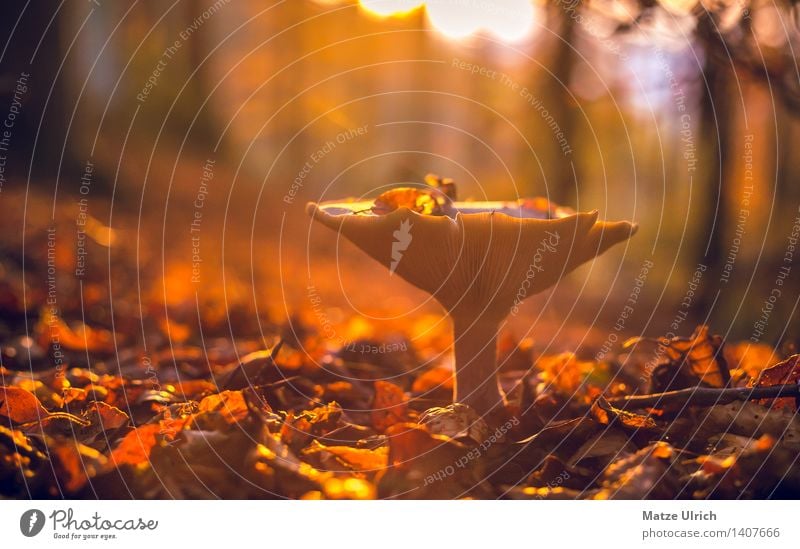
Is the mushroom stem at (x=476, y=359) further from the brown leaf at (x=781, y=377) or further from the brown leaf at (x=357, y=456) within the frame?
the brown leaf at (x=781, y=377)

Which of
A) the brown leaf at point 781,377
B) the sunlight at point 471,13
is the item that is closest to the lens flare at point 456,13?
the sunlight at point 471,13

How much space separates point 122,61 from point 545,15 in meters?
3.10

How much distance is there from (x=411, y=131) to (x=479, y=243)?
5749mm

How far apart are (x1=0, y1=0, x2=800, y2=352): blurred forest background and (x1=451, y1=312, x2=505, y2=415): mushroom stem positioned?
1.91 m

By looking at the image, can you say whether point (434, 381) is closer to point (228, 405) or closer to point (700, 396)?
point (228, 405)

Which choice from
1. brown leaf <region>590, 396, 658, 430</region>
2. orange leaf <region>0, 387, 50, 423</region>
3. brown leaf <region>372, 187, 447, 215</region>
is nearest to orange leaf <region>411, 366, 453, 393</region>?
brown leaf <region>590, 396, 658, 430</region>

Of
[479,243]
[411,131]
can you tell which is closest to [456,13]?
[479,243]

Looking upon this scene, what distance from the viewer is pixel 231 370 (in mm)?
3105

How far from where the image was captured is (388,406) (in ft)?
9.71

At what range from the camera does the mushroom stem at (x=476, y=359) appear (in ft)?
9.00

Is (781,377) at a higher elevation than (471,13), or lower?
lower

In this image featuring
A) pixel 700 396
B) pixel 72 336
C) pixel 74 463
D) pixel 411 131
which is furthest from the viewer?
pixel 411 131

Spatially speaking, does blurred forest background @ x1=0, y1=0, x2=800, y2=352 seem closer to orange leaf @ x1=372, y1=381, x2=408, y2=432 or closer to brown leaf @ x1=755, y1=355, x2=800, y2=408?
brown leaf @ x1=755, y1=355, x2=800, y2=408

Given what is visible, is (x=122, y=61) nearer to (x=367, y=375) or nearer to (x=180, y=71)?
(x=180, y=71)
